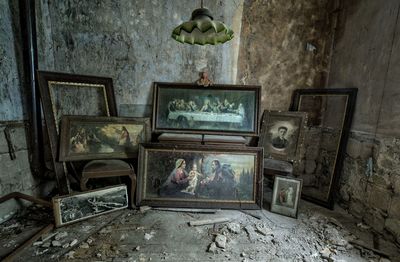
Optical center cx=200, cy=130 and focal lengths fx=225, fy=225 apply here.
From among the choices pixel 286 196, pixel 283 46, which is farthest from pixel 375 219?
pixel 283 46

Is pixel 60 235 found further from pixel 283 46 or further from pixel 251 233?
pixel 283 46

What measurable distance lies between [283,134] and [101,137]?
2506mm

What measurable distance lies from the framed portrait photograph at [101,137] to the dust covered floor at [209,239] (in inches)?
30.9

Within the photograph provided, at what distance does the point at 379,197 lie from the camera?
2.46 metres

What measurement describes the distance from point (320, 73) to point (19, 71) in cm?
403

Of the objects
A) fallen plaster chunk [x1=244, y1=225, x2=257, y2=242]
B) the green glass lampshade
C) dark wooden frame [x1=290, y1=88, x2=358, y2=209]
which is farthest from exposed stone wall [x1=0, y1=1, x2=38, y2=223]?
dark wooden frame [x1=290, y1=88, x2=358, y2=209]

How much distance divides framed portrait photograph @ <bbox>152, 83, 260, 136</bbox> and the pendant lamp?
3.48ft

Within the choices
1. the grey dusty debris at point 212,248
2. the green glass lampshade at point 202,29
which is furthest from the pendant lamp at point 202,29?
the grey dusty debris at point 212,248

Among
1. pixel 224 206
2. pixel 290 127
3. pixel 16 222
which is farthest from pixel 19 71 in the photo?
pixel 290 127

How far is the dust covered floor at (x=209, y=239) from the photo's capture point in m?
2.02

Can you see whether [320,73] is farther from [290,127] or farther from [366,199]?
[366,199]

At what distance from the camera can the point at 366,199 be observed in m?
2.64

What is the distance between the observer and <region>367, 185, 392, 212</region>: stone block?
2363 millimetres

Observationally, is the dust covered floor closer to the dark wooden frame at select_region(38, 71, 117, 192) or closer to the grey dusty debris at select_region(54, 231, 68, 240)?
the grey dusty debris at select_region(54, 231, 68, 240)
